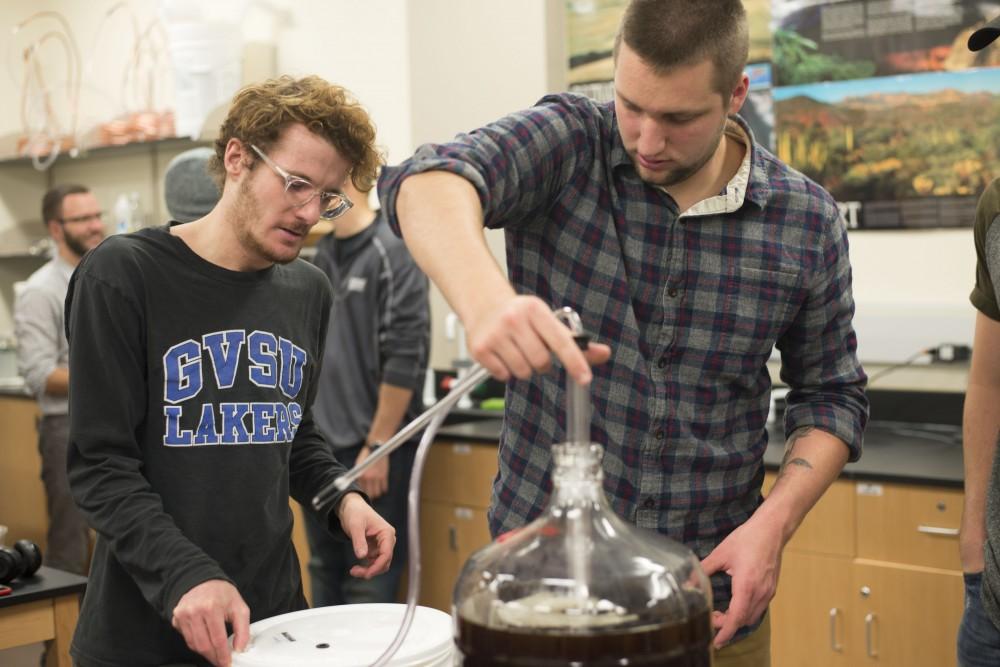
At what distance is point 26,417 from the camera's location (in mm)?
5172

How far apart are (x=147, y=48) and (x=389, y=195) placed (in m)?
4.82

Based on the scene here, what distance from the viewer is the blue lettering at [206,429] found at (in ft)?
5.24

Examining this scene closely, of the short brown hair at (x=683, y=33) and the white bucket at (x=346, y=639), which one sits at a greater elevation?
the short brown hair at (x=683, y=33)

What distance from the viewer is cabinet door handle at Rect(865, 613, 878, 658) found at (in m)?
2.94

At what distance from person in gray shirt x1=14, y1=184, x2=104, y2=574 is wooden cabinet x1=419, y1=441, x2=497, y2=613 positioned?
1.36m

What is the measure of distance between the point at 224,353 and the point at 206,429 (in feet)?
0.38

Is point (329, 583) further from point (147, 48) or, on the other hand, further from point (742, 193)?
point (147, 48)

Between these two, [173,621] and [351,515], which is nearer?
Answer: [173,621]

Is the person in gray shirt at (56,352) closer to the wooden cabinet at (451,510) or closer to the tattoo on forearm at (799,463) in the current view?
the wooden cabinet at (451,510)

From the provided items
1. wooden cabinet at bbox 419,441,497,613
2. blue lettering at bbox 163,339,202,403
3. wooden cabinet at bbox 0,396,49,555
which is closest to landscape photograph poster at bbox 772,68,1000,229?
wooden cabinet at bbox 419,441,497,613

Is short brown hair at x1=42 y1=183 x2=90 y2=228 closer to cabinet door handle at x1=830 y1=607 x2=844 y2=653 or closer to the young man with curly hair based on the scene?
the young man with curly hair

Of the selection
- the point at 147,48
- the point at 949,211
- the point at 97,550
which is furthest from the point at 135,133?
the point at 97,550

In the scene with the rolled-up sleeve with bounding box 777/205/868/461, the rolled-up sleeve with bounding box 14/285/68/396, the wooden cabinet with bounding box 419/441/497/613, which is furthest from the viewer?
the rolled-up sleeve with bounding box 14/285/68/396

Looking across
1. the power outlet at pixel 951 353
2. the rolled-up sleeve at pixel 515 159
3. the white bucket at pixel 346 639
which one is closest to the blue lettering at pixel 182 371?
the white bucket at pixel 346 639
